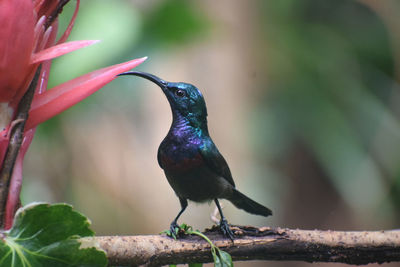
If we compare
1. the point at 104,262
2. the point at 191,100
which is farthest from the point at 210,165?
the point at 104,262

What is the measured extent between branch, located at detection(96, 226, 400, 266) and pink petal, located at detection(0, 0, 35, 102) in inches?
14.1

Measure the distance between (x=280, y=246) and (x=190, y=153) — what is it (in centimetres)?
33

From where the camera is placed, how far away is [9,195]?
796 mm

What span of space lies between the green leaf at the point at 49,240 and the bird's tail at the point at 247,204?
31.3 inches

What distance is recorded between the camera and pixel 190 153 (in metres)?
1.33

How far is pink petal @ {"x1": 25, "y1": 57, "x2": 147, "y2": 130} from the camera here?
811mm

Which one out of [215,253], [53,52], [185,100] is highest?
[53,52]

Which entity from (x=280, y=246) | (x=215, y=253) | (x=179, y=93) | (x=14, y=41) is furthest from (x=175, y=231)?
(x=14, y=41)

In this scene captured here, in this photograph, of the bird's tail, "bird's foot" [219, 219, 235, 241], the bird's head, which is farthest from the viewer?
the bird's tail

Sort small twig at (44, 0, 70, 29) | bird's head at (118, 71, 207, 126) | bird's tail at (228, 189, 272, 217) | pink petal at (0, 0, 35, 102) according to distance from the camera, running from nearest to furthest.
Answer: pink petal at (0, 0, 35, 102)
small twig at (44, 0, 70, 29)
bird's head at (118, 71, 207, 126)
bird's tail at (228, 189, 272, 217)

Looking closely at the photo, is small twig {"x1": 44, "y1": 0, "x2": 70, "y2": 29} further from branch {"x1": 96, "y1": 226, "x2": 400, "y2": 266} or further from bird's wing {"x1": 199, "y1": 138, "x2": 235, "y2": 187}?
bird's wing {"x1": 199, "y1": 138, "x2": 235, "y2": 187}

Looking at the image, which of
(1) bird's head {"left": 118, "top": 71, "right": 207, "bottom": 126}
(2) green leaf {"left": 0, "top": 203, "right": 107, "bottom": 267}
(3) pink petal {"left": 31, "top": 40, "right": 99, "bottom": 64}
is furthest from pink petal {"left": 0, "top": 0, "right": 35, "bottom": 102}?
(1) bird's head {"left": 118, "top": 71, "right": 207, "bottom": 126}

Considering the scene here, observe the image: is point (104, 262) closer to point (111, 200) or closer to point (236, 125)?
point (111, 200)

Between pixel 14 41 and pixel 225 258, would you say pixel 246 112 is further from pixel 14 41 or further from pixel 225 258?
pixel 14 41
